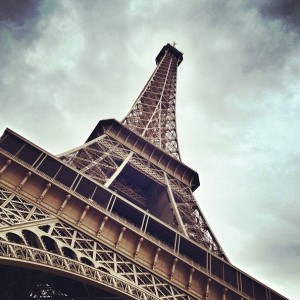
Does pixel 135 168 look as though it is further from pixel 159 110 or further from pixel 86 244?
pixel 159 110

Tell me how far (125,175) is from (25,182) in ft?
53.4

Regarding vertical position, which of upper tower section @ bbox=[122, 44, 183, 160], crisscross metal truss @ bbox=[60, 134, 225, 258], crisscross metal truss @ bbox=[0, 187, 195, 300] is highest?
upper tower section @ bbox=[122, 44, 183, 160]

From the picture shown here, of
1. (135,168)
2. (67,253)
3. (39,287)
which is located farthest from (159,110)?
(67,253)

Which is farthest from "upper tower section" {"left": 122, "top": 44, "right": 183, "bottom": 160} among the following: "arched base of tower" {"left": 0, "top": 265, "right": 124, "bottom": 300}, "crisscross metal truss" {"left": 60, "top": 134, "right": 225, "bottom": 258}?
"arched base of tower" {"left": 0, "top": 265, "right": 124, "bottom": 300}

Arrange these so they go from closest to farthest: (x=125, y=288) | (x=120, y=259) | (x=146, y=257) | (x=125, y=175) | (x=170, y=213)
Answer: (x=125, y=288) → (x=120, y=259) → (x=146, y=257) → (x=170, y=213) → (x=125, y=175)

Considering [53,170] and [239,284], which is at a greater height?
[53,170]

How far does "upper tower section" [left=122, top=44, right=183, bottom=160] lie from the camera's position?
38.8 meters

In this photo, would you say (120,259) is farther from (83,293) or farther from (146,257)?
(83,293)

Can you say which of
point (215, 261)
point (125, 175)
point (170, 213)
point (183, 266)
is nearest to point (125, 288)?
point (183, 266)

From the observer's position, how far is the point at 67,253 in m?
16.0

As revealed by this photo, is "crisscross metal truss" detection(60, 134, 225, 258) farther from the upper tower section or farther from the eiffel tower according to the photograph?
the upper tower section

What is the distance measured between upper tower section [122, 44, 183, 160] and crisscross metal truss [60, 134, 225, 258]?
5.48m

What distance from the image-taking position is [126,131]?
3256 centimetres

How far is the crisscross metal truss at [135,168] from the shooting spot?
22.6 metres
